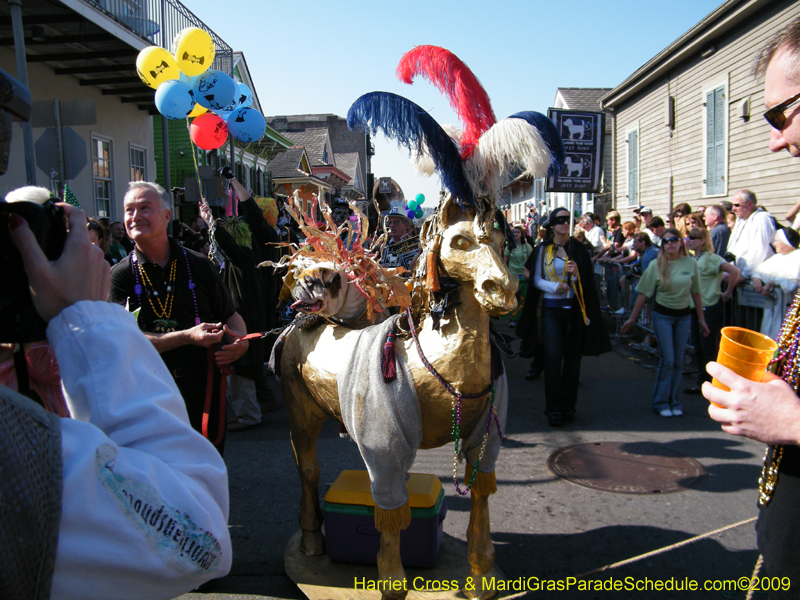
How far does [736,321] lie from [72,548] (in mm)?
7388

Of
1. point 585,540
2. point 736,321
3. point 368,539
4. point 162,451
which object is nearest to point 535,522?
point 585,540

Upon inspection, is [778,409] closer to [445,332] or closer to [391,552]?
[445,332]

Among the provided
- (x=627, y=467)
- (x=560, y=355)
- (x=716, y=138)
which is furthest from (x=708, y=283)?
(x=716, y=138)

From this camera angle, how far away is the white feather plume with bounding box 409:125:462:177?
7.18 ft

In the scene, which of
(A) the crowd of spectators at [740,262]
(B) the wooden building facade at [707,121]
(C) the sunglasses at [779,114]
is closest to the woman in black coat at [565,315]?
(A) the crowd of spectators at [740,262]

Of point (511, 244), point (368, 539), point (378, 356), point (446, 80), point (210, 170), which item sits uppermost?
point (210, 170)

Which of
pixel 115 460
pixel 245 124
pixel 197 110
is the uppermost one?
pixel 197 110

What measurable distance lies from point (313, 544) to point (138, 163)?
38.6 ft

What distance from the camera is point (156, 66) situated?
18.5ft

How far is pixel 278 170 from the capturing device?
86.4 ft

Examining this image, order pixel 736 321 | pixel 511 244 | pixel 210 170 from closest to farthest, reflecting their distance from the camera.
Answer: pixel 511 244 < pixel 736 321 < pixel 210 170

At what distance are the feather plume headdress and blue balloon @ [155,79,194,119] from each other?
4.21m

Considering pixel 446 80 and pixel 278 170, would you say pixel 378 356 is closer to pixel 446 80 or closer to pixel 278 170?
pixel 446 80

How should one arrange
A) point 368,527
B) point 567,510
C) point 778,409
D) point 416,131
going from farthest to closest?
point 567,510, point 368,527, point 416,131, point 778,409
